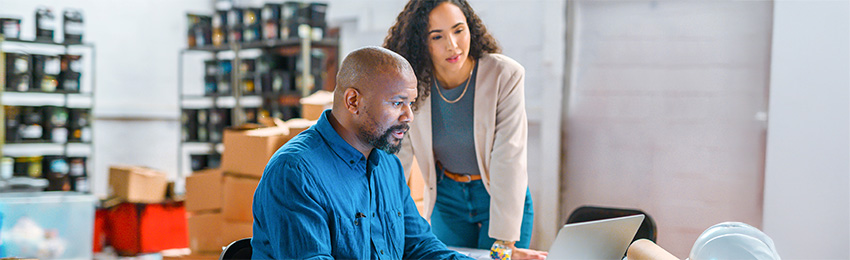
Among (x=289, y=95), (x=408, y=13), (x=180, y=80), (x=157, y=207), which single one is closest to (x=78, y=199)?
(x=157, y=207)

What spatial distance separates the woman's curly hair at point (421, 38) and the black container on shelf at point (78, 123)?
3.95 metres

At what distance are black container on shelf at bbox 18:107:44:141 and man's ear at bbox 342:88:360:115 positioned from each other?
4.33 meters

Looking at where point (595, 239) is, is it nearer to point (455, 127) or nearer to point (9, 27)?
point (455, 127)

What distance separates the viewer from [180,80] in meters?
5.83

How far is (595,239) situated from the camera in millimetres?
1183

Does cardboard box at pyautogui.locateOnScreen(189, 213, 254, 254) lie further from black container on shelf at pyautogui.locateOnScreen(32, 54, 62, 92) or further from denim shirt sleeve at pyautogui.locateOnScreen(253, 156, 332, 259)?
denim shirt sleeve at pyautogui.locateOnScreen(253, 156, 332, 259)

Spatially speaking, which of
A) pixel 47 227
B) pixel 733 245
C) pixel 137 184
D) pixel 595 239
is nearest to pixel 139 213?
pixel 137 184

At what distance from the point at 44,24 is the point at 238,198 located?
2.91 metres

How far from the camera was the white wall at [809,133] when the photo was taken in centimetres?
272

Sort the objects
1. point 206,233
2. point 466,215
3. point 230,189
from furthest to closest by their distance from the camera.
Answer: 1. point 206,233
2. point 230,189
3. point 466,215

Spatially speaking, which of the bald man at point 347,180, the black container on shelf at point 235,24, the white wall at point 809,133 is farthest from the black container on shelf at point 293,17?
the bald man at point 347,180

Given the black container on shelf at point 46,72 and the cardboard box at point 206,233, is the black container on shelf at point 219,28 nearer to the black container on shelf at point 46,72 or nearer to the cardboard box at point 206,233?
the black container on shelf at point 46,72

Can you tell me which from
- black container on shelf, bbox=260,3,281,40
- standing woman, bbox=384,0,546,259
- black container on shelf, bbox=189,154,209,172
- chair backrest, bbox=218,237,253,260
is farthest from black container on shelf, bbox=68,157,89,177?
chair backrest, bbox=218,237,253,260

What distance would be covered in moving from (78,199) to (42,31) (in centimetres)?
172
